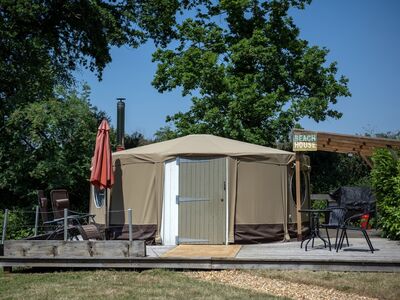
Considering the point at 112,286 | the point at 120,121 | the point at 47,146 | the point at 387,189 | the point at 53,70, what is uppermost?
the point at 53,70

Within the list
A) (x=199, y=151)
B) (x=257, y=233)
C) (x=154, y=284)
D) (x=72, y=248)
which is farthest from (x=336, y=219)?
(x=72, y=248)

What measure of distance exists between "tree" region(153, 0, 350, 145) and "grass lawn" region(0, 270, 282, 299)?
11.1 meters

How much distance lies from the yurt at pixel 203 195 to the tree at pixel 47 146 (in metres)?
4.93

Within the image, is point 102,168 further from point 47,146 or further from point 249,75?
point 249,75

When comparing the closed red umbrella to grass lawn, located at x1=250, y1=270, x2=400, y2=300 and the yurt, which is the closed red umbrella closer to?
the yurt

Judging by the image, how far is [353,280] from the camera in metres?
7.49

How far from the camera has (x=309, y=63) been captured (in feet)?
65.8

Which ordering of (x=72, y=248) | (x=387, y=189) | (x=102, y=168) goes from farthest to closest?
1. (x=387, y=189)
2. (x=102, y=168)
3. (x=72, y=248)

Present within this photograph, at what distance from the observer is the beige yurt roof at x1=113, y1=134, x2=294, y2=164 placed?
35.3 ft

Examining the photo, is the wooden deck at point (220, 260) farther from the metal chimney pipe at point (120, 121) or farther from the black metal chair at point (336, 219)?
the metal chimney pipe at point (120, 121)

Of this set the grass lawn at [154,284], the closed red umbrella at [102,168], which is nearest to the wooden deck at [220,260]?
the grass lawn at [154,284]

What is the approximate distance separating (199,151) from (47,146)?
6550 millimetres

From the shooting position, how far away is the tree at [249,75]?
1917cm

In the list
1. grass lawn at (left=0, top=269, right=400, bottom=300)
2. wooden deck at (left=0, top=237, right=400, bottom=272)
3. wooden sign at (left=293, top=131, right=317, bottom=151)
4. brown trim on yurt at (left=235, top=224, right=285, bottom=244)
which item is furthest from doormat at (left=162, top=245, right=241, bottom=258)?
wooden sign at (left=293, top=131, right=317, bottom=151)
